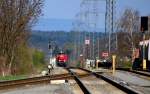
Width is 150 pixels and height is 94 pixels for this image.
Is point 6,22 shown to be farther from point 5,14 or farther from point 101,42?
point 101,42

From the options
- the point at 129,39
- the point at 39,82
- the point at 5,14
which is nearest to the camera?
the point at 39,82

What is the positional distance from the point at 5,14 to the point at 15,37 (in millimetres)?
2155

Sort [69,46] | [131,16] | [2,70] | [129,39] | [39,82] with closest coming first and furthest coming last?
1. [39,82]
2. [2,70]
3. [129,39]
4. [131,16]
5. [69,46]

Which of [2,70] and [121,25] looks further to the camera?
[121,25]

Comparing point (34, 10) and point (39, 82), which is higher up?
point (34, 10)

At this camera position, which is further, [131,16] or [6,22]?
[131,16]

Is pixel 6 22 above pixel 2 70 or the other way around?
above

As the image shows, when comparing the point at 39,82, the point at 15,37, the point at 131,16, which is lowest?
the point at 39,82

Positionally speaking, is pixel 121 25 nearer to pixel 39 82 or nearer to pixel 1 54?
pixel 1 54

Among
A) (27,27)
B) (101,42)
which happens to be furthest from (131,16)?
(27,27)

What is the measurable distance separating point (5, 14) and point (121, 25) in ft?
288

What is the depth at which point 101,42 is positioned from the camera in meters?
130

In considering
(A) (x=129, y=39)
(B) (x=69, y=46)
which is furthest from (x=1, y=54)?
(B) (x=69, y=46)

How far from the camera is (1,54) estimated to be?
4578cm
